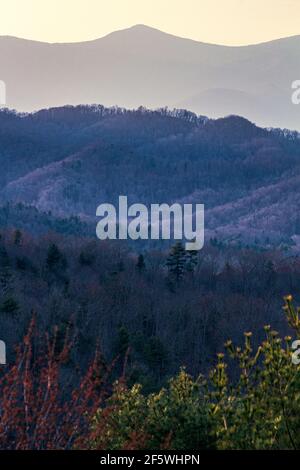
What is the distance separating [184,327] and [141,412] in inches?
1521

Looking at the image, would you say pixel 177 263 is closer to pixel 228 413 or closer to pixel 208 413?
pixel 208 413

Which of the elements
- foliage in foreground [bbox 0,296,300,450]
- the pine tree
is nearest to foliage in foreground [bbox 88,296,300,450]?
foliage in foreground [bbox 0,296,300,450]

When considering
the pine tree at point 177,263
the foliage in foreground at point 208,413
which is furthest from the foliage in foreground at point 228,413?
the pine tree at point 177,263

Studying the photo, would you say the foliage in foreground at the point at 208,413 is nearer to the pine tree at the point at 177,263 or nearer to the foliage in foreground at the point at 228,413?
the foliage in foreground at the point at 228,413

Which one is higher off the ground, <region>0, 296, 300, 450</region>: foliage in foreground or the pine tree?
the pine tree

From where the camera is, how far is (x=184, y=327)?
48.4 metres

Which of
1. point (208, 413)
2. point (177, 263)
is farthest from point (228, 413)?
point (177, 263)

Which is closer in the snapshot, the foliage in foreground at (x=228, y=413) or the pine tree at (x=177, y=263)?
the foliage in foreground at (x=228, y=413)

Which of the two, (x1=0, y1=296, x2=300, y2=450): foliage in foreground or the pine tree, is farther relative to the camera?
the pine tree

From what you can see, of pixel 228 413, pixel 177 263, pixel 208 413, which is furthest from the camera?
pixel 177 263

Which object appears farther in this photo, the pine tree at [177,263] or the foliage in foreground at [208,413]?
the pine tree at [177,263]

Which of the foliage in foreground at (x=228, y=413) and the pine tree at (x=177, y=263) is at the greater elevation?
the pine tree at (x=177, y=263)

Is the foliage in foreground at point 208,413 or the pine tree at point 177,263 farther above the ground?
the pine tree at point 177,263

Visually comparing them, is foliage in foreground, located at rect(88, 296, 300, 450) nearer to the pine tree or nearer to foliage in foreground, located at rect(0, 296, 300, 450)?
foliage in foreground, located at rect(0, 296, 300, 450)
